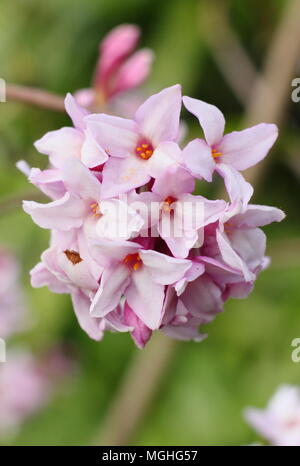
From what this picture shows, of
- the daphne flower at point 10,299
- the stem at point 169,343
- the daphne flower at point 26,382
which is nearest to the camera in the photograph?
the stem at point 169,343

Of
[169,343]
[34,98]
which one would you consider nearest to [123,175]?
[34,98]

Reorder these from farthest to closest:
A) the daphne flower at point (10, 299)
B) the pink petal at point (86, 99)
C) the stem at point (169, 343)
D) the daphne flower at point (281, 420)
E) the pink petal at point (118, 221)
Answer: the daphne flower at point (10, 299) < the stem at point (169, 343) < the pink petal at point (86, 99) < the daphne flower at point (281, 420) < the pink petal at point (118, 221)

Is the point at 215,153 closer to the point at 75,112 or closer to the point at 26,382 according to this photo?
the point at 75,112

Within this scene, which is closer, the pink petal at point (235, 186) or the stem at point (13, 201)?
the pink petal at point (235, 186)

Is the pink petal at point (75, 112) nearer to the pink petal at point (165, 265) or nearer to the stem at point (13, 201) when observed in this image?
the pink petal at point (165, 265)

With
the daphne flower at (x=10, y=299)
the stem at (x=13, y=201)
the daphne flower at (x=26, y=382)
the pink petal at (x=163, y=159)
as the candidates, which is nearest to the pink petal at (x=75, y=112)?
the pink petal at (x=163, y=159)

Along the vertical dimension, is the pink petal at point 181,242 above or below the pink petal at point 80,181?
below

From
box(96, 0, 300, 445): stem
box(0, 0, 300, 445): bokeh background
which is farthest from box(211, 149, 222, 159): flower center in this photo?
box(0, 0, 300, 445): bokeh background

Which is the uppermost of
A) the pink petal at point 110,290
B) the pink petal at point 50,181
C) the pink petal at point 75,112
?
the pink petal at point 75,112
